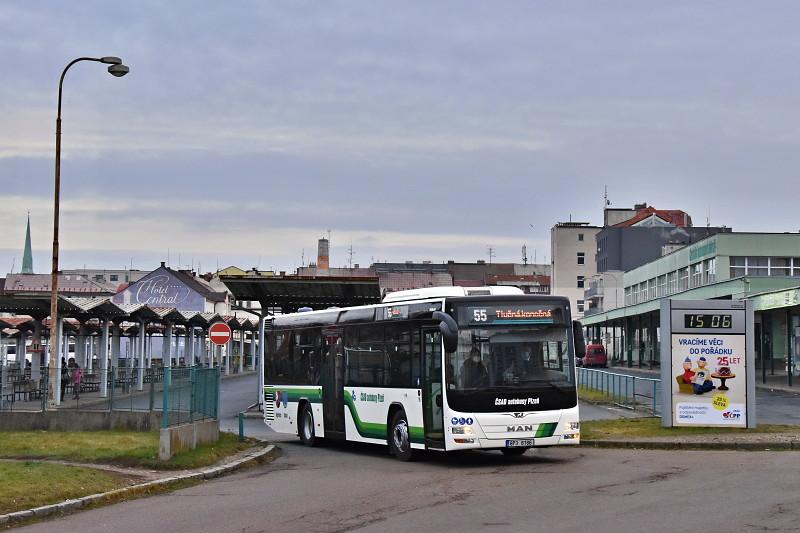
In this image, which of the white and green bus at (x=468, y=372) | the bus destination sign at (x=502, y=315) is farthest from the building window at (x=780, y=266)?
the bus destination sign at (x=502, y=315)

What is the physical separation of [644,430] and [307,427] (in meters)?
7.43

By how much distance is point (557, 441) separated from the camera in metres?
20.2

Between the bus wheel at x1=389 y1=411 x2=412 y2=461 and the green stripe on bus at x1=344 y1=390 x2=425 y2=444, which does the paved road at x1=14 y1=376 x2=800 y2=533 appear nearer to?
the bus wheel at x1=389 y1=411 x2=412 y2=461

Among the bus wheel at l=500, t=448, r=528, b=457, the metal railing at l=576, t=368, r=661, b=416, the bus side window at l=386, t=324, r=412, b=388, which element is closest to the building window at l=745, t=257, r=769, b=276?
the metal railing at l=576, t=368, r=661, b=416

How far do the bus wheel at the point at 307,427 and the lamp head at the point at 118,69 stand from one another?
10.1 metres

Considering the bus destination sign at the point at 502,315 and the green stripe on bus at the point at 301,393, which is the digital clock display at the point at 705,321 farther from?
the green stripe on bus at the point at 301,393

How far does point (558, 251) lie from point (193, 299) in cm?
6711

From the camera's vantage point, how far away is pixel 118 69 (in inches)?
1203

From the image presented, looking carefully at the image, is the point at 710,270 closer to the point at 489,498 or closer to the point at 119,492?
the point at 489,498

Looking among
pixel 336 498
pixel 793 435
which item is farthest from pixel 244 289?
pixel 336 498

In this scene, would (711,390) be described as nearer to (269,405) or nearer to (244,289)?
(269,405)

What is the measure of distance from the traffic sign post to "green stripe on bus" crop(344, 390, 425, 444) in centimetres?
670

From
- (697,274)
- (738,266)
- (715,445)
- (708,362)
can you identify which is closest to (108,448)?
(715,445)

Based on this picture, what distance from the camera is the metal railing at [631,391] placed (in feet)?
114
